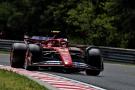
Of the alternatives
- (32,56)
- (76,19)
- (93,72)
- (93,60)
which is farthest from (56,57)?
(76,19)

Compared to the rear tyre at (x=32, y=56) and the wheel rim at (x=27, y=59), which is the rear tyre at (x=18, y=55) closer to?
the wheel rim at (x=27, y=59)

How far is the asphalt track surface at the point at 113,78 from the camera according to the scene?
14445mm

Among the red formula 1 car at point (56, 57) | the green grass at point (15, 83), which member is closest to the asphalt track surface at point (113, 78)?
the red formula 1 car at point (56, 57)

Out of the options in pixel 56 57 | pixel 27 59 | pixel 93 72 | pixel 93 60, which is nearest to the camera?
Answer: pixel 56 57

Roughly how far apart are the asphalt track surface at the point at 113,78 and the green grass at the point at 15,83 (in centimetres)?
212

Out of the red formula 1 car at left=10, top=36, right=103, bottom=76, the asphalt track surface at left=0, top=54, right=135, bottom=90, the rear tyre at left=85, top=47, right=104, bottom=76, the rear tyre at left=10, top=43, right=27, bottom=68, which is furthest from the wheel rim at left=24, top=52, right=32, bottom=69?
the rear tyre at left=85, top=47, right=104, bottom=76

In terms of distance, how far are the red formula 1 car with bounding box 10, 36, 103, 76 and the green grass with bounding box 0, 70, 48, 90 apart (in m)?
3.18

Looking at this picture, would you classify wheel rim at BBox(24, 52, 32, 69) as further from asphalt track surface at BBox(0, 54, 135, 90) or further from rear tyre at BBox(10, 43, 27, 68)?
asphalt track surface at BBox(0, 54, 135, 90)

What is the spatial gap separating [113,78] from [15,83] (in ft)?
17.8

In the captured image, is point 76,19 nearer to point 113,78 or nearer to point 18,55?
point 18,55

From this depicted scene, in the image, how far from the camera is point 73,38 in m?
38.5

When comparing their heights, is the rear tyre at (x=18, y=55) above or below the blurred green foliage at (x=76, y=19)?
below

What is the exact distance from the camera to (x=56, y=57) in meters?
17.6

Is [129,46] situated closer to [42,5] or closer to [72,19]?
[72,19]
